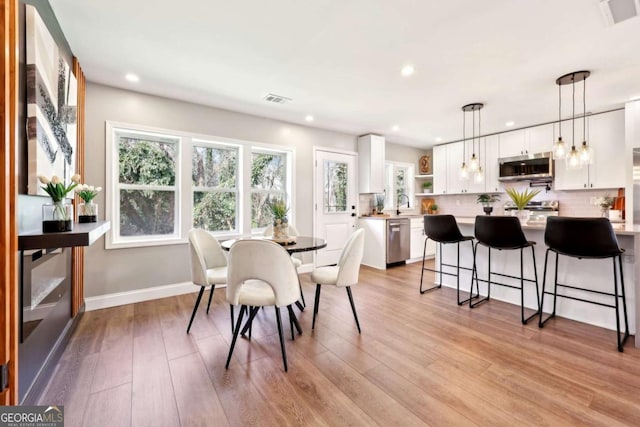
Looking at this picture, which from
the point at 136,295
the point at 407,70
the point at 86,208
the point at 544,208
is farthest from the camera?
the point at 544,208

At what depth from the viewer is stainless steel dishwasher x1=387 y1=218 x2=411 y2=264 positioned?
4.96m

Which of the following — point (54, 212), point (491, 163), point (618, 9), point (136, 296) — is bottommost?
point (136, 296)

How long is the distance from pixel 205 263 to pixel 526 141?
5432 mm

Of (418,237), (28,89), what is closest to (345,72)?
(28,89)

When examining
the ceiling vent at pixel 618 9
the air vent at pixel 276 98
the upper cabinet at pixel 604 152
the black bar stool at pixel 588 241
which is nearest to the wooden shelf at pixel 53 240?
the air vent at pixel 276 98

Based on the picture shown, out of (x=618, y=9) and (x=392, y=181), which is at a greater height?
(x=618, y=9)

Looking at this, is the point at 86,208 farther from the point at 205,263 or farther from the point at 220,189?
the point at 220,189

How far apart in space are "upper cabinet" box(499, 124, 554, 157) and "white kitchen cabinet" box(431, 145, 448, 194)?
1092 mm

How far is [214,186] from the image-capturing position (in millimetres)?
3945

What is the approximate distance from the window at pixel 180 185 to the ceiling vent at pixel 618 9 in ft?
11.9

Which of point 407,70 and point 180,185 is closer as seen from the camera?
point 407,70

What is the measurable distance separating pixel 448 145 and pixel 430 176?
76 cm

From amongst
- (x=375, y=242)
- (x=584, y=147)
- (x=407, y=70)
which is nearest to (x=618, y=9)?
(x=584, y=147)

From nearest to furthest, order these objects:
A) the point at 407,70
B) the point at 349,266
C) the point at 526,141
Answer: the point at 349,266 < the point at 407,70 < the point at 526,141
